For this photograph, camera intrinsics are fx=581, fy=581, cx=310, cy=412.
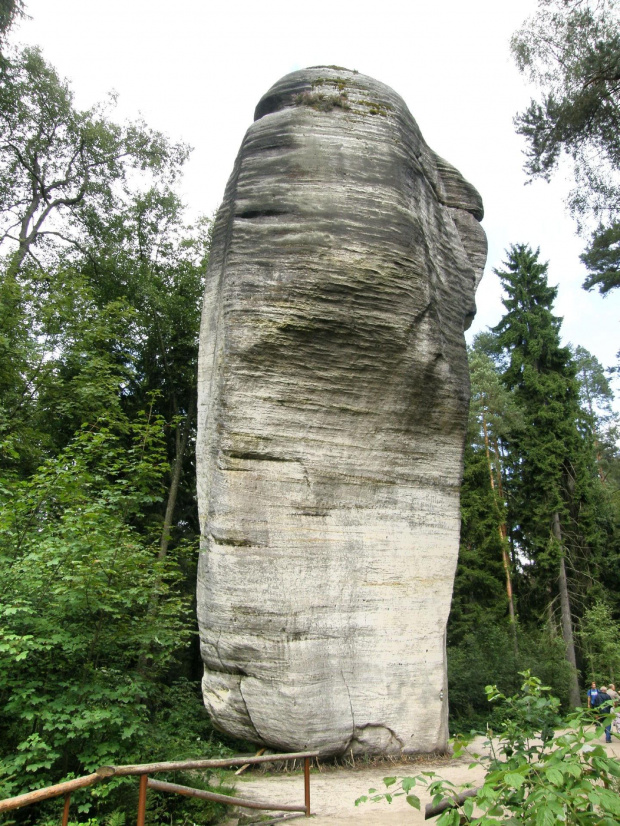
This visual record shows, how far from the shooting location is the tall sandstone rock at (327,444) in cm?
578

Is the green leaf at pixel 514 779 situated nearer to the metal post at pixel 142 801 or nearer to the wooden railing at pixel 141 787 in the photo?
the wooden railing at pixel 141 787

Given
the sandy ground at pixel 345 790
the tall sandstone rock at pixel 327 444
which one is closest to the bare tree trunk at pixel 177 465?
the tall sandstone rock at pixel 327 444

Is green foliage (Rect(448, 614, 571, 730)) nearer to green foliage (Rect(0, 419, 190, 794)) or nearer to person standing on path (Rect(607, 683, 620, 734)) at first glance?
person standing on path (Rect(607, 683, 620, 734))

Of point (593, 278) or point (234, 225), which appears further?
point (593, 278)

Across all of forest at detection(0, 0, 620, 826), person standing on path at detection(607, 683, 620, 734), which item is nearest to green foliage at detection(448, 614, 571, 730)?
forest at detection(0, 0, 620, 826)

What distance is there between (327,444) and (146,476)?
1.93m

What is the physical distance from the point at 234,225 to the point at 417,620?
4.85m

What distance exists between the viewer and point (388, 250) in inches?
255

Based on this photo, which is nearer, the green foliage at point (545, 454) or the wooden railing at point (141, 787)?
the wooden railing at point (141, 787)

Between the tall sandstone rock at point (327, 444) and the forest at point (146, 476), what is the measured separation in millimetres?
789

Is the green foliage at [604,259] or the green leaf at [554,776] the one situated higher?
the green foliage at [604,259]

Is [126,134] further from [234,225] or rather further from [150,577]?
[150,577]

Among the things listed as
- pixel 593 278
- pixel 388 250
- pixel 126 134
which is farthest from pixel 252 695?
pixel 126 134

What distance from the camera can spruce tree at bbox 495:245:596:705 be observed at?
647 inches
